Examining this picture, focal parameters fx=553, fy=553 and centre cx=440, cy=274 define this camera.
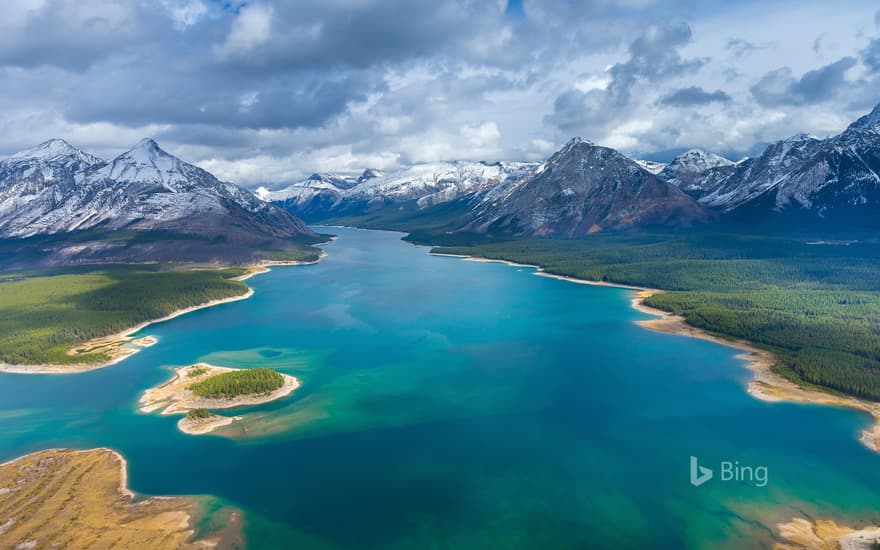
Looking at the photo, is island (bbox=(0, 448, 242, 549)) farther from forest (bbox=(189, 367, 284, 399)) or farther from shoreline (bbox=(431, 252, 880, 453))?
shoreline (bbox=(431, 252, 880, 453))

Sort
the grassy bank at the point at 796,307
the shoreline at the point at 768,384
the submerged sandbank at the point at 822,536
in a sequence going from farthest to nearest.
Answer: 1. the grassy bank at the point at 796,307
2. the shoreline at the point at 768,384
3. the submerged sandbank at the point at 822,536

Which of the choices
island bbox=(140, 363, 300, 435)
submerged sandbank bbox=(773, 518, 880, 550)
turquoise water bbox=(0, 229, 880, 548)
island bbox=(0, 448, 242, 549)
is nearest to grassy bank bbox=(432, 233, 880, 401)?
turquoise water bbox=(0, 229, 880, 548)

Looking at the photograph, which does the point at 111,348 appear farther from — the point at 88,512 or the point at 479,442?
the point at 479,442

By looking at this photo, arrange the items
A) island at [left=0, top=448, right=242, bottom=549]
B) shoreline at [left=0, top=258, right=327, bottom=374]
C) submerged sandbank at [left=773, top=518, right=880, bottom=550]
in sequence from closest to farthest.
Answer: submerged sandbank at [left=773, top=518, right=880, bottom=550] → island at [left=0, top=448, right=242, bottom=549] → shoreline at [left=0, top=258, right=327, bottom=374]

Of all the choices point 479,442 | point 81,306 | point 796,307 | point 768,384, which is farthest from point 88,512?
point 796,307

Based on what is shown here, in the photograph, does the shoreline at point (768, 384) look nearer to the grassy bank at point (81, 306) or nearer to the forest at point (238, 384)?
the forest at point (238, 384)

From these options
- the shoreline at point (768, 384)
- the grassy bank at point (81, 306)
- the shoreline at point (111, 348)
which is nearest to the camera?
the shoreline at point (768, 384)

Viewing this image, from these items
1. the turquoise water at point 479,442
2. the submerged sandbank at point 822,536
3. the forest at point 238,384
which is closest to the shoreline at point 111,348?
the turquoise water at point 479,442
